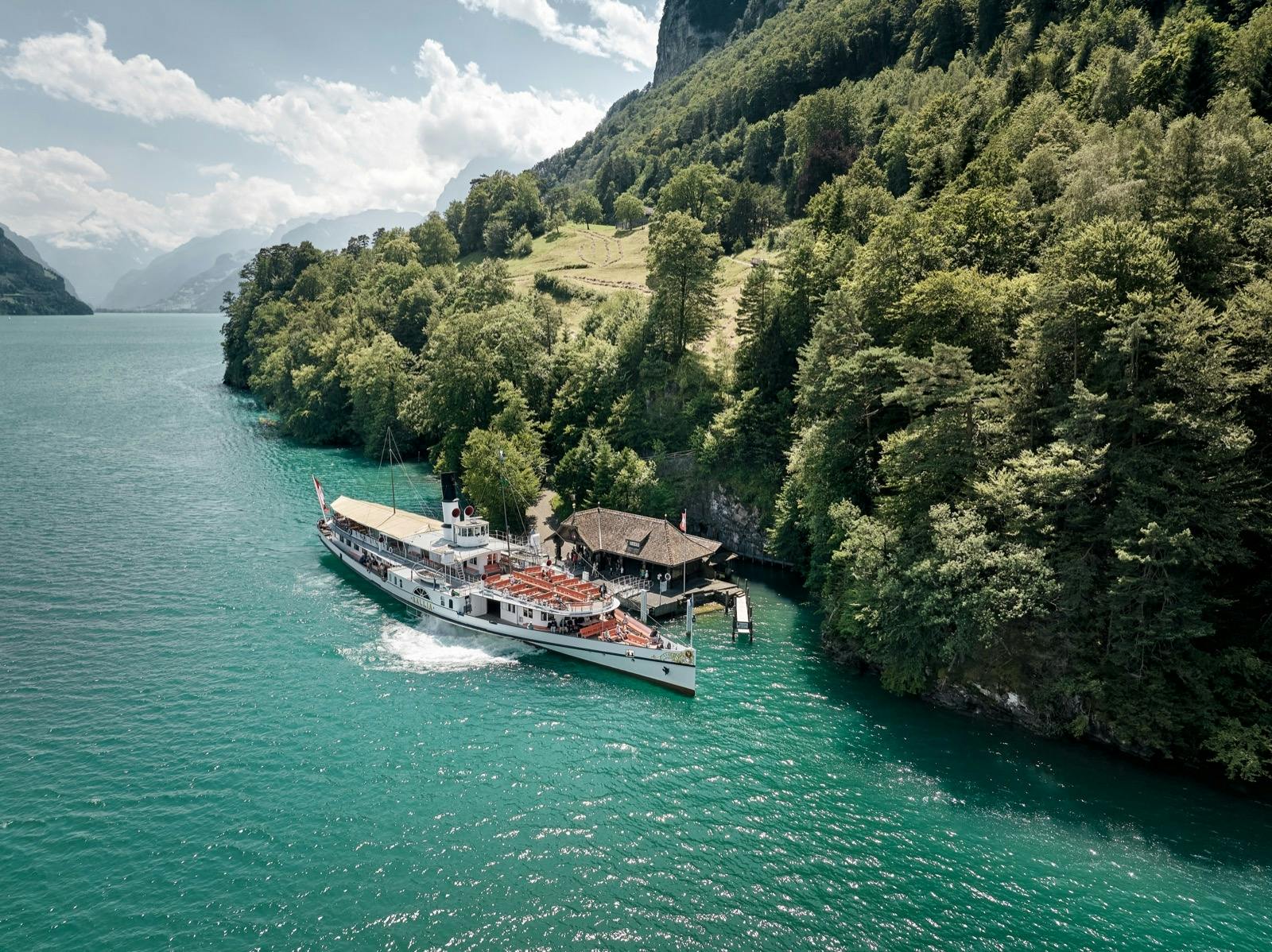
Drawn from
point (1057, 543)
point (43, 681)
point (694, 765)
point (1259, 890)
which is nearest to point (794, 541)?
point (1057, 543)

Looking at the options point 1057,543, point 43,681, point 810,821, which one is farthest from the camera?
point 43,681

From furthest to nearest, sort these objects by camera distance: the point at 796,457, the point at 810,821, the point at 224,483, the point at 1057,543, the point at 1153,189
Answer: the point at 224,483, the point at 796,457, the point at 1153,189, the point at 1057,543, the point at 810,821

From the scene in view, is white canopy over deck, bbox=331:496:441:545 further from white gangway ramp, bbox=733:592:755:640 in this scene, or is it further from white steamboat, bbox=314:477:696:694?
white gangway ramp, bbox=733:592:755:640

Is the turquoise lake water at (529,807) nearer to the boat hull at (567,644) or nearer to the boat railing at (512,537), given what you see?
the boat hull at (567,644)

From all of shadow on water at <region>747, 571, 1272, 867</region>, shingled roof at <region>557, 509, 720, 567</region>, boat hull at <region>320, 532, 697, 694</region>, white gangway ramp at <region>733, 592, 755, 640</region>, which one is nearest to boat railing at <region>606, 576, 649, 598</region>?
shingled roof at <region>557, 509, 720, 567</region>

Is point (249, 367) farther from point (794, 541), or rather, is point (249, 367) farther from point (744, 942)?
point (744, 942)

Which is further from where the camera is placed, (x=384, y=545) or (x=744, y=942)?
(x=384, y=545)
